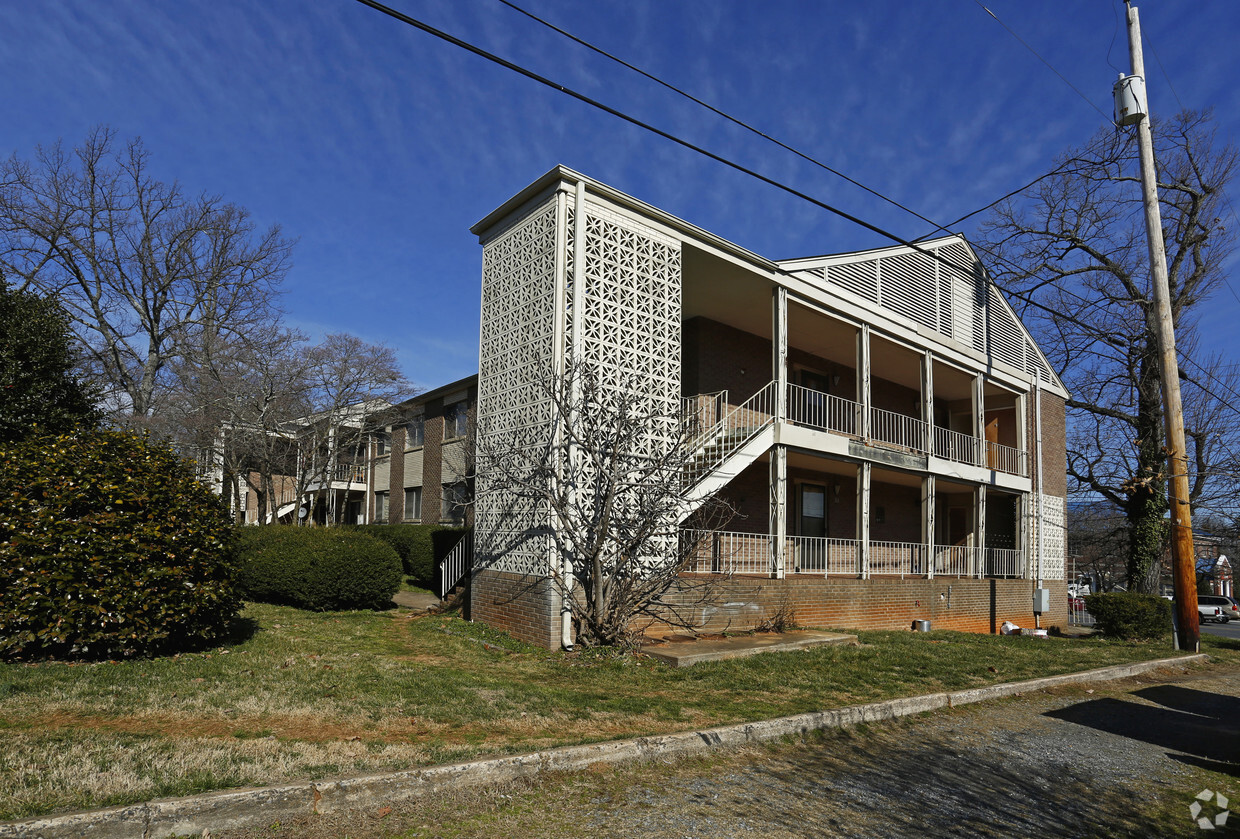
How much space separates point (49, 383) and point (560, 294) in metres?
7.64

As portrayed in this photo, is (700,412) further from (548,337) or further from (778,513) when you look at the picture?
(548,337)

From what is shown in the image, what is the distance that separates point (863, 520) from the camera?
1605cm

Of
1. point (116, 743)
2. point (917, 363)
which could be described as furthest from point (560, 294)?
point (917, 363)

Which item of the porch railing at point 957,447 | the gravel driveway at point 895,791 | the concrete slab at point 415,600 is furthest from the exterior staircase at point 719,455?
the porch railing at point 957,447

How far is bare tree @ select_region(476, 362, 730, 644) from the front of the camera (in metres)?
10.6

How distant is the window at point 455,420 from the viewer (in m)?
25.2

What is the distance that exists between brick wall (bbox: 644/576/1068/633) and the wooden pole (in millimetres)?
4991

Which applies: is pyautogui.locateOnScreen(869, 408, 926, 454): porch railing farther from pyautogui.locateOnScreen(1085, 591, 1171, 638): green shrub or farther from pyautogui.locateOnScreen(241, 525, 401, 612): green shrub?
pyautogui.locateOnScreen(241, 525, 401, 612): green shrub

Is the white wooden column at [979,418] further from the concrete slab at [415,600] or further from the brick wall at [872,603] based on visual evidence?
the concrete slab at [415,600]

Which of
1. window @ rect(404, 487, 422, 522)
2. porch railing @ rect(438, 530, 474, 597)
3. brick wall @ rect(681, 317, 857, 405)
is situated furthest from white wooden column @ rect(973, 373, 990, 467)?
window @ rect(404, 487, 422, 522)

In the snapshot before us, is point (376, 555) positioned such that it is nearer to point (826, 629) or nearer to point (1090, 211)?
point (826, 629)

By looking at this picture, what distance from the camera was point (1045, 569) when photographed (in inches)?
880

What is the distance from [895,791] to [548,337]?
7837mm

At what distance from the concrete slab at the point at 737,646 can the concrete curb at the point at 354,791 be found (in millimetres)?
3044
